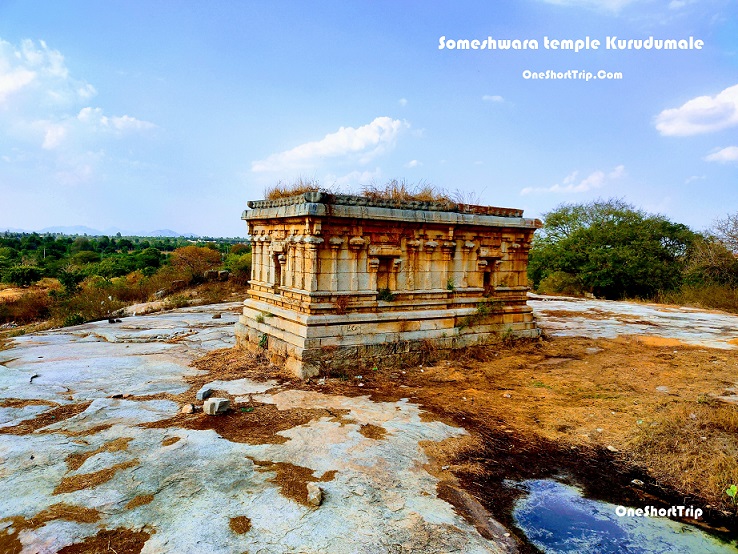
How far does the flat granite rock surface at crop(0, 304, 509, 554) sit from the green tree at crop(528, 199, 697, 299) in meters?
20.8

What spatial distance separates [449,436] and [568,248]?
2290cm

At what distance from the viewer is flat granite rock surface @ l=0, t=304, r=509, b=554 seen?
11.7 ft

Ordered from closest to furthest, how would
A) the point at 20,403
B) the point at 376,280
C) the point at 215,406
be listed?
the point at 215,406 → the point at 20,403 → the point at 376,280

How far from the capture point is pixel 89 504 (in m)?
3.90

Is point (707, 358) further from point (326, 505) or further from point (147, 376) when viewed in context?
point (147, 376)

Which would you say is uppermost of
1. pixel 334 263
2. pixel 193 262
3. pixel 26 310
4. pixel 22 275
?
pixel 334 263

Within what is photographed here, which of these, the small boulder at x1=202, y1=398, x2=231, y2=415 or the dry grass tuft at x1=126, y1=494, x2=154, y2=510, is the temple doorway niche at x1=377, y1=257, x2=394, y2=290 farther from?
the dry grass tuft at x1=126, y1=494, x2=154, y2=510

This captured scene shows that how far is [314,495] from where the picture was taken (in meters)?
4.03

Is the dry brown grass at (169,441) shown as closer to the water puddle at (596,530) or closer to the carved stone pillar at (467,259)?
the water puddle at (596,530)

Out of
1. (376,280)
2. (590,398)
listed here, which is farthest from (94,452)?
(590,398)

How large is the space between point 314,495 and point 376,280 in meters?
4.79

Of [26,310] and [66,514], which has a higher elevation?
[66,514]

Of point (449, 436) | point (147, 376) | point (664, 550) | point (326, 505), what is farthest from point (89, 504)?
point (664, 550)

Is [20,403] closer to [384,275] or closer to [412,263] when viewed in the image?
[384,275]
